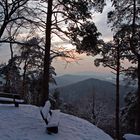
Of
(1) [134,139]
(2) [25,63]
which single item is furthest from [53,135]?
(2) [25,63]

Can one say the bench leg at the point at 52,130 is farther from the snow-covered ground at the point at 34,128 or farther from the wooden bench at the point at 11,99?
the wooden bench at the point at 11,99

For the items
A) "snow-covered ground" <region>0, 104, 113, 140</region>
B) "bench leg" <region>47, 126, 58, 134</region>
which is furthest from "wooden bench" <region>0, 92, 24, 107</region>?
"bench leg" <region>47, 126, 58, 134</region>

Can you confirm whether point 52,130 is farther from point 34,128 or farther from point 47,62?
point 47,62

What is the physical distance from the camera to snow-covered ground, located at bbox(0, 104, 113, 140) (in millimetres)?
11289

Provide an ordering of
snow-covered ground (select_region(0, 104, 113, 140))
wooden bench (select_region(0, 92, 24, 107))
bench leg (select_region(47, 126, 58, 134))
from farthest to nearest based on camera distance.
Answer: wooden bench (select_region(0, 92, 24, 107))
bench leg (select_region(47, 126, 58, 134))
snow-covered ground (select_region(0, 104, 113, 140))

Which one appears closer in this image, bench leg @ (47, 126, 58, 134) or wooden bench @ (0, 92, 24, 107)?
bench leg @ (47, 126, 58, 134)

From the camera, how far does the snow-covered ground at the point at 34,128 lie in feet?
37.0

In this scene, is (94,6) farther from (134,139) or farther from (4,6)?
(134,139)

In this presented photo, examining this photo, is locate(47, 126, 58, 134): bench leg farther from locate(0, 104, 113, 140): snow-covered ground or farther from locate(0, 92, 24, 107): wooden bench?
locate(0, 92, 24, 107): wooden bench

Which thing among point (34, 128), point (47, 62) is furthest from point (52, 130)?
point (47, 62)

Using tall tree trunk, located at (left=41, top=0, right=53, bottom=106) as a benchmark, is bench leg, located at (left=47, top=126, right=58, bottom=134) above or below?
below

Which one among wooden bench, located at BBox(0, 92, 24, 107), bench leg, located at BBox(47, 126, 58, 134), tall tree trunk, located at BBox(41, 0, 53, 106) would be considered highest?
tall tree trunk, located at BBox(41, 0, 53, 106)

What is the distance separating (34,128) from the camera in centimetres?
1215

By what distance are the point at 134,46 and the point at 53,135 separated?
12.8 metres
